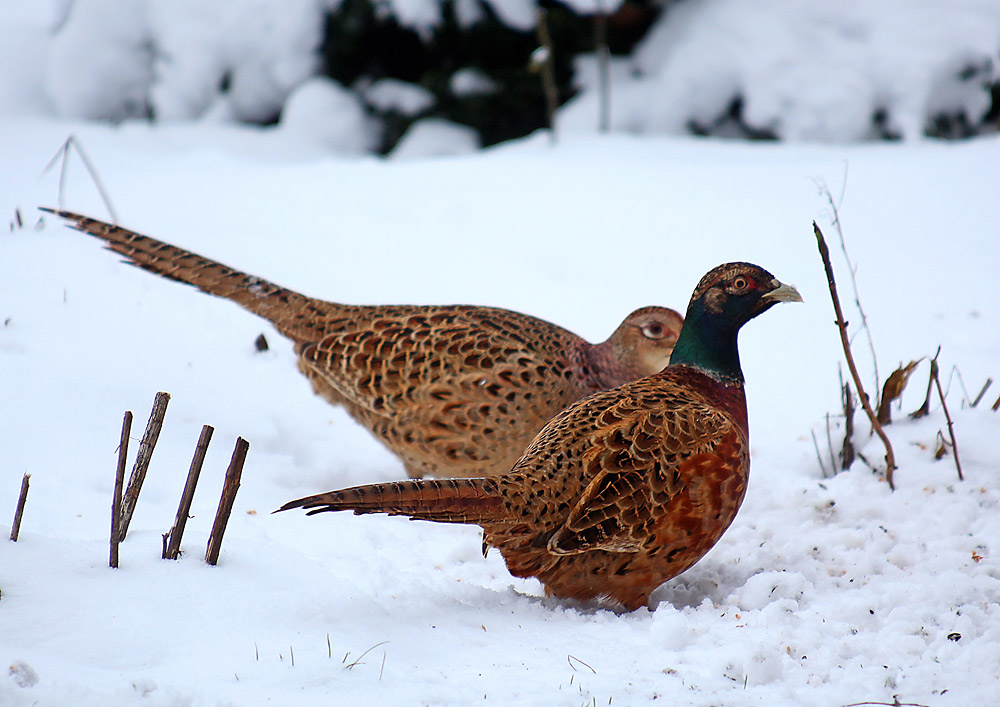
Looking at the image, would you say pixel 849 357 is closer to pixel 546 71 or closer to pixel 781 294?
pixel 781 294

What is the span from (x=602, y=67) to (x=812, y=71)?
5.14ft

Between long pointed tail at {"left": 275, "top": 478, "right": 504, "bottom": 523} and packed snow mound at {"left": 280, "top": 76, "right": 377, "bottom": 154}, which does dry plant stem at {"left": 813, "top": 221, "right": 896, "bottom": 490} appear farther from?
packed snow mound at {"left": 280, "top": 76, "right": 377, "bottom": 154}

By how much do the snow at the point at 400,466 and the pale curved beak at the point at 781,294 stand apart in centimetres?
83

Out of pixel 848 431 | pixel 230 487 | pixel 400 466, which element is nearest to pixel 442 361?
pixel 400 466

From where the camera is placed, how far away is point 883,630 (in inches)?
94.7

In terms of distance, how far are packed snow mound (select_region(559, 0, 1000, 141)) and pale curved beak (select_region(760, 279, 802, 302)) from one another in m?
4.21

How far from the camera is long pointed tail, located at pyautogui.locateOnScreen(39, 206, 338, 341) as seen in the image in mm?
3996

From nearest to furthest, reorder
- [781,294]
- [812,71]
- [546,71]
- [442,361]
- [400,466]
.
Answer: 1. [781,294]
2. [442,361]
3. [400,466]
4. [546,71]
5. [812,71]

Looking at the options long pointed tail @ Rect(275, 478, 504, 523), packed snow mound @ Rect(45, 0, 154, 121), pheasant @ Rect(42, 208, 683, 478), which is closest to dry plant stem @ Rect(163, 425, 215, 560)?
long pointed tail @ Rect(275, 478, 504, 523)

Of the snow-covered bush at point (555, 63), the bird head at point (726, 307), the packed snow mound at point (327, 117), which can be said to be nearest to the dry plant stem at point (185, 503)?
the bird head at point (726, 307)

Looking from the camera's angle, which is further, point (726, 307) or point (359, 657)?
point (726, 307)

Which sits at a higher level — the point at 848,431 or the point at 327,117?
the point at 327,117

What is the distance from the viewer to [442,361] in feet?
12.2

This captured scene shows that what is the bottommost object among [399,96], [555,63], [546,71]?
[399,96]
